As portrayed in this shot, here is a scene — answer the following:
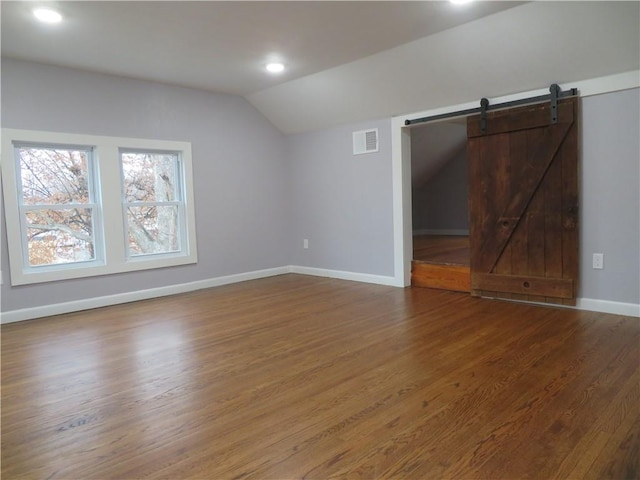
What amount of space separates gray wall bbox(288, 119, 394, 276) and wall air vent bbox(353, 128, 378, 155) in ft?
0.20

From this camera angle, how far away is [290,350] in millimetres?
2887

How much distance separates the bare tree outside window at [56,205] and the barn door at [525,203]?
3949mm

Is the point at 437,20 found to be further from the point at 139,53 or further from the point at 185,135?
the point at 185,135

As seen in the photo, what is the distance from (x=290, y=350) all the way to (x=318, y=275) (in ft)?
9.78

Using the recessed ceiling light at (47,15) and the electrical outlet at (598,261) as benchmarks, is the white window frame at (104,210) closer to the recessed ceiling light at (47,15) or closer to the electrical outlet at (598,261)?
the recessed ceiling light at (47,15)

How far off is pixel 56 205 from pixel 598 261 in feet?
16.3

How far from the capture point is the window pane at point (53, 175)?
156 inches

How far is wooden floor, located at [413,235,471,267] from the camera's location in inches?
195

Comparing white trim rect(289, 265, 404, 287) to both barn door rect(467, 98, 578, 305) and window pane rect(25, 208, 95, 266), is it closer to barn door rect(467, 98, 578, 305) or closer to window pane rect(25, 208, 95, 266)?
barn door rect(467, 98, 578, 305)

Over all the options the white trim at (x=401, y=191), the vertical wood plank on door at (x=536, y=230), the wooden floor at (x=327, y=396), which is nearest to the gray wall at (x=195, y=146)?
the wooden floor at (x=327, y=396)

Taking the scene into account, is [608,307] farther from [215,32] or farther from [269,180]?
[269,180]

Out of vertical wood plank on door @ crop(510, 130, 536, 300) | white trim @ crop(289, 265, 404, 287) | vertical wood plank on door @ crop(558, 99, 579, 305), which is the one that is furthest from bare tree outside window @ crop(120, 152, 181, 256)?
vertical wood plank on door @ crop(558, 99, 579, 305)

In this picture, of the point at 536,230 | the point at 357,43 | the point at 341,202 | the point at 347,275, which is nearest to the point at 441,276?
the point at 536,230

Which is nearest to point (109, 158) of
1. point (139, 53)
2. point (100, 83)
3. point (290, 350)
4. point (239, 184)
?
point (100, 83)
